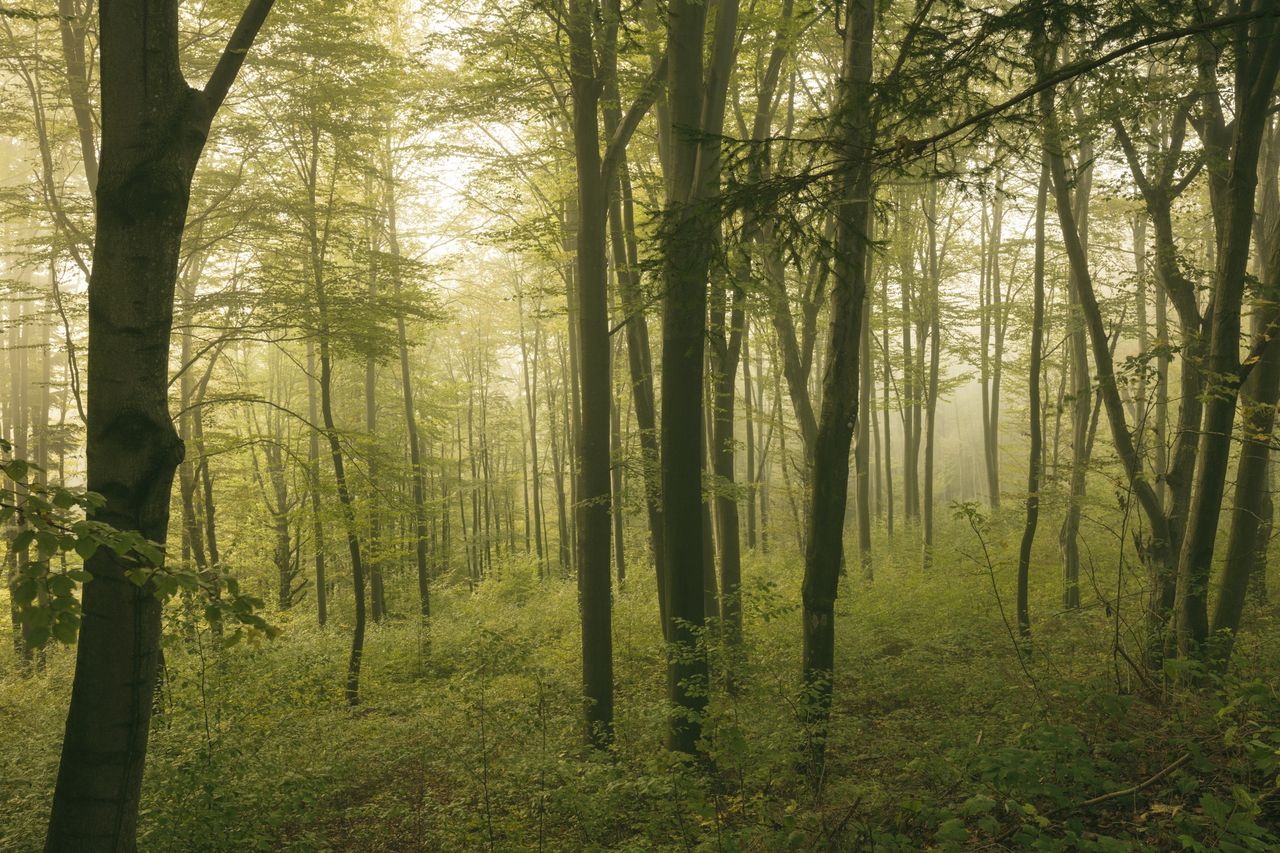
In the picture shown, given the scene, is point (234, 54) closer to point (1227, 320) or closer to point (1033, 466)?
point (1227, 320)

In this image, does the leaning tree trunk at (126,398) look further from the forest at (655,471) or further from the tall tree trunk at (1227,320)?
the tall tree trunk at (1227,320)

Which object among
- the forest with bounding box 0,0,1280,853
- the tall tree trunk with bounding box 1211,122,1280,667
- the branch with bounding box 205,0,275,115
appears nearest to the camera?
the forest with bounding box 0,0,1280,853

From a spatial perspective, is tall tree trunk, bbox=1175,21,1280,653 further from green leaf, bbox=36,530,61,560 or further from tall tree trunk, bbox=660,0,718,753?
green leaf, bbox=36,530,61,560

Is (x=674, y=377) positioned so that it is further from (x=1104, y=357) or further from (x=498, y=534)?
(x=498, y=534)

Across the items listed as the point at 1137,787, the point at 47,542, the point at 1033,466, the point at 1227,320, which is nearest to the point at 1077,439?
the point at 1033,466

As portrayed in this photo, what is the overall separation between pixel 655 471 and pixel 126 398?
680cm

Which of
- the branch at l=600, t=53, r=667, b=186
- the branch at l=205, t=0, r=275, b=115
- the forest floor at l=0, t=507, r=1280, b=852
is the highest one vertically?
the branch at l=600, t=53, r=667, b=186

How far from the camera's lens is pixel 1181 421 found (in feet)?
25.5

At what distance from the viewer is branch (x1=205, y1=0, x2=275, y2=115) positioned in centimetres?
349

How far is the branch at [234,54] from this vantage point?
11.5ft

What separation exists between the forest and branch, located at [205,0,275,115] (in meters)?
0.03

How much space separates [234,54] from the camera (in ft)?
11.7

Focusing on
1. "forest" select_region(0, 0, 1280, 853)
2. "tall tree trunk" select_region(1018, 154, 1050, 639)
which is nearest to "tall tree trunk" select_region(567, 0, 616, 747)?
"forest" select_region(0, 0, 1280, 853)

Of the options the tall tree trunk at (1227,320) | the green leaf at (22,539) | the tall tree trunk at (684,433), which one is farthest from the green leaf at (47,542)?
the tall tree trunk at (1227,320)
